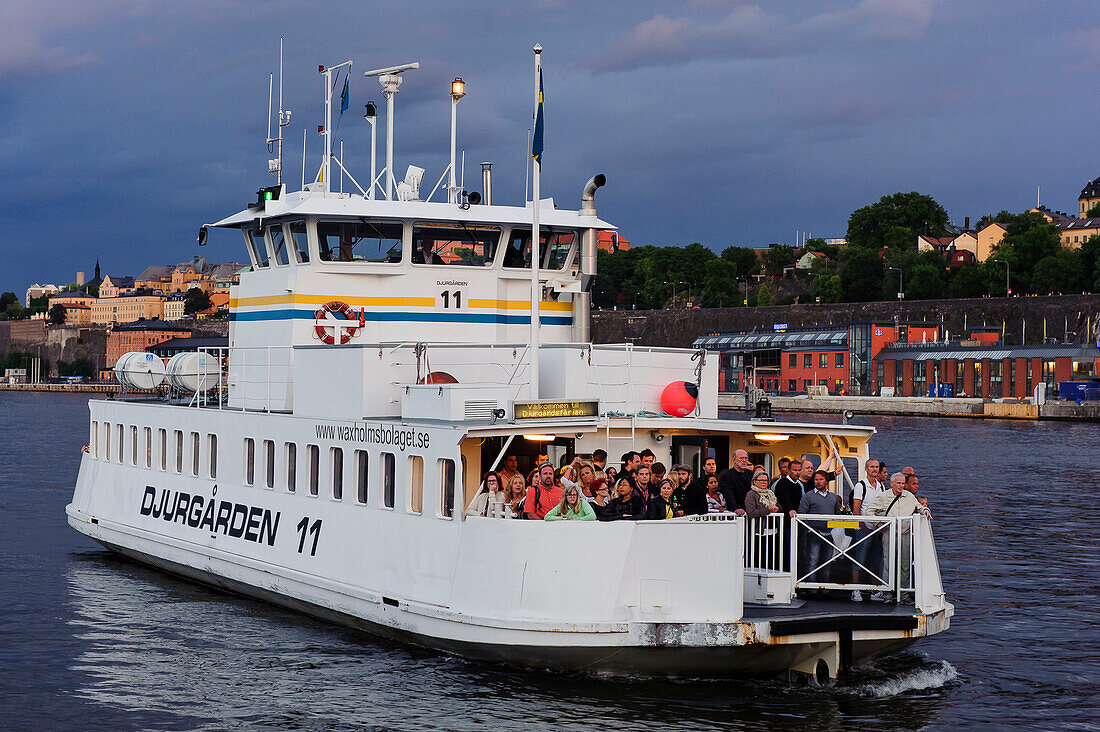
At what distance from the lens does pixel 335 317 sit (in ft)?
60.2

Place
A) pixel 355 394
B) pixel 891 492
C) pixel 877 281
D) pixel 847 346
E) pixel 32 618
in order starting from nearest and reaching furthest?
pixel 891 492 < pixel 355 394 < pixel 32 618 < pixel 847 346 < pixel 877 281

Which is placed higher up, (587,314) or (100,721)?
(587,314)

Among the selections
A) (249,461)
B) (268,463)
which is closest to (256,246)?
(249,461)

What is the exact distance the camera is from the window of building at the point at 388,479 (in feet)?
48.8

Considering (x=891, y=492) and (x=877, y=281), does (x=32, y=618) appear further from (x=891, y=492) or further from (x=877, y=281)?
(x=877, y=281)

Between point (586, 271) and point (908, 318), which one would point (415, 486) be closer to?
point (586, 271)

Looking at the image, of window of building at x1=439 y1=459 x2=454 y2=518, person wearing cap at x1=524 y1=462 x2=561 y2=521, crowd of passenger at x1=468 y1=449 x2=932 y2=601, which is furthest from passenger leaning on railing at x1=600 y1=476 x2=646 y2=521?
window of building at x1=439 y1=459 x2=454 y2=518

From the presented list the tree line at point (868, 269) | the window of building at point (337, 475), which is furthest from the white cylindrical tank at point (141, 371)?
the tree line at point (868, 269)

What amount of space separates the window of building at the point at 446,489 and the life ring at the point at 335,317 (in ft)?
16.0

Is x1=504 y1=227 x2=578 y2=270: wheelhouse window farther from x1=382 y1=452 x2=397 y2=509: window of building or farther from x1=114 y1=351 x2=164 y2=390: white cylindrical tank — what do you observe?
x1=114 y1=351 x2=164 y2=390: white cylindrical tank

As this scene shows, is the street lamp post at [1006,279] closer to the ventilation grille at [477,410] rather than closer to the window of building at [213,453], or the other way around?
the window of building at [213,453]

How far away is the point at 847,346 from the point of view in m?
105

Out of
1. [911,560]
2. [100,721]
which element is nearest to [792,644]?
[911,560]

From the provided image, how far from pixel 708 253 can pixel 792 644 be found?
538 ft
